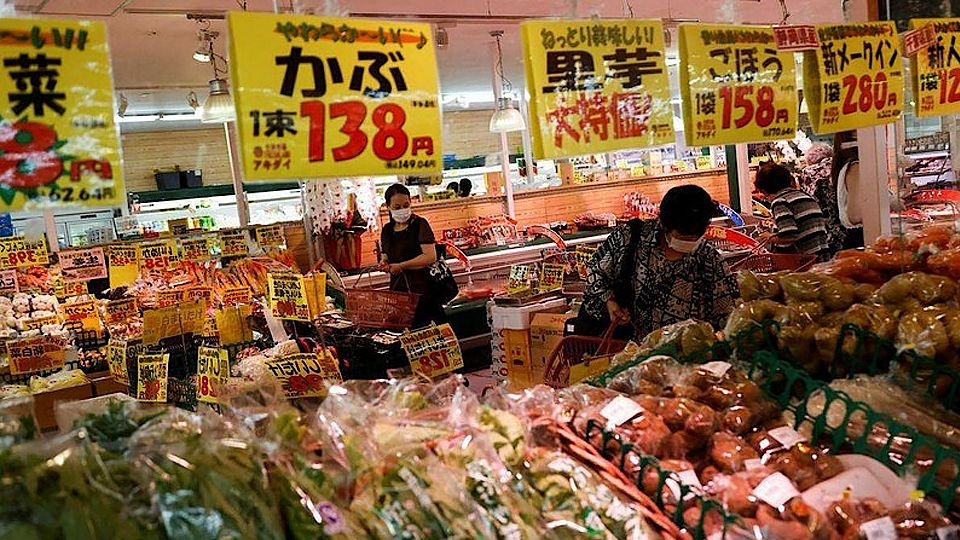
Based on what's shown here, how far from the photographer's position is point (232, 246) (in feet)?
22.2

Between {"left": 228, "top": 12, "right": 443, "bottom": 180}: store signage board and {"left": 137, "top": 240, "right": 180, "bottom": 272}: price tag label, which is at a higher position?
{"left": 228, "top": 12, "right": 443, "bottom": 180}: store signage board

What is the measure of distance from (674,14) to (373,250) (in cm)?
441

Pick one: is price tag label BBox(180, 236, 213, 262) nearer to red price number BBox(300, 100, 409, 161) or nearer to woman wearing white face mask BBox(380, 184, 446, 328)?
woman wearing white face mask BBox(380, 184, 446, 328)

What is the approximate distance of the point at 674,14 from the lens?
930cm

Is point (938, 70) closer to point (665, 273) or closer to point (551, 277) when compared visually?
point (665, 273)

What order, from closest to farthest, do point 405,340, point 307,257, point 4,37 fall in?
point 4,37, point 405,340, point 307,257

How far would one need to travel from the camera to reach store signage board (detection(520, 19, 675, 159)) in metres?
2.46

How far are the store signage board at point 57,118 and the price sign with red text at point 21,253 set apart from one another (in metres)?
4.98

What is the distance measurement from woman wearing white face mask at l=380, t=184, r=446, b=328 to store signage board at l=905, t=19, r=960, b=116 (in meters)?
3.50

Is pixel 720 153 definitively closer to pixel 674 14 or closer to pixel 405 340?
pixel 674 14

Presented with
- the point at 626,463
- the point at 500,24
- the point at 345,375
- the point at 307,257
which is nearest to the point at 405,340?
the point at 345,375

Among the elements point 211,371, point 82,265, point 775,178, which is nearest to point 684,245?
point 211,371

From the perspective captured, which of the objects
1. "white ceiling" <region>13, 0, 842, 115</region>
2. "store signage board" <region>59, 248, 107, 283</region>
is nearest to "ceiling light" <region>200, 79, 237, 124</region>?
"white ceiling" <region>13, 0, 842, 115</region>

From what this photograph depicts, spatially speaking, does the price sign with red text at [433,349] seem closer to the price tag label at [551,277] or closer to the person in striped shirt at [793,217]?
the price tag label at [551,277]
